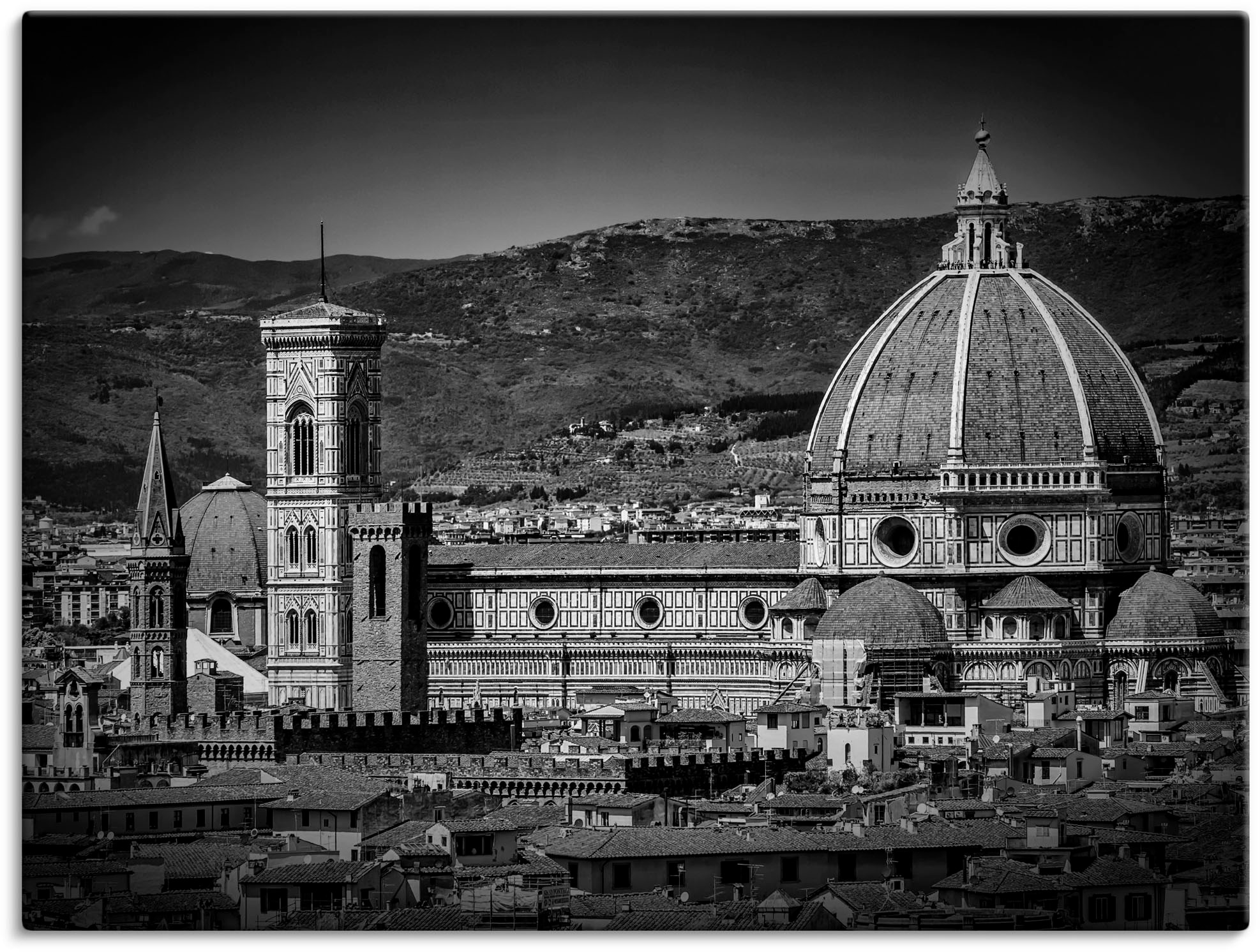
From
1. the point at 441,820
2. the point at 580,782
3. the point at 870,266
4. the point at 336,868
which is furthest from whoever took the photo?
the point at 870,266

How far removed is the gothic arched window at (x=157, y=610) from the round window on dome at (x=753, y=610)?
14.4 meters

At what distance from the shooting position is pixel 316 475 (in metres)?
120

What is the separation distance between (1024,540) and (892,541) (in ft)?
10.9

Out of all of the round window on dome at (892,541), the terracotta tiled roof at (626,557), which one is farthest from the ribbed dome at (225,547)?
the round window on dome at (892,541)

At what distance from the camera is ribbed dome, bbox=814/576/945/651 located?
109625 millimetres

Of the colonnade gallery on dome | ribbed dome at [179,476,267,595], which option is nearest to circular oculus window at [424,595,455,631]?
the colonnade gallery on dome

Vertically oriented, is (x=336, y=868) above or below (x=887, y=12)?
below

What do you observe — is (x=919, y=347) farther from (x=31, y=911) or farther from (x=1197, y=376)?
(x=31, y=911)

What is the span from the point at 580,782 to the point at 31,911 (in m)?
23.0

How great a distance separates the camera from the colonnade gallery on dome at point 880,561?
367 ft

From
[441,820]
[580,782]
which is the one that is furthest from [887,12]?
[580,782]

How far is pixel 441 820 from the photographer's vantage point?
76.4 metres

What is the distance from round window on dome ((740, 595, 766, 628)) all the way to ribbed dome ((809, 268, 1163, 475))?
3816mm

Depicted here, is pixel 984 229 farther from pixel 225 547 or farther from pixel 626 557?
pixel 225 547
